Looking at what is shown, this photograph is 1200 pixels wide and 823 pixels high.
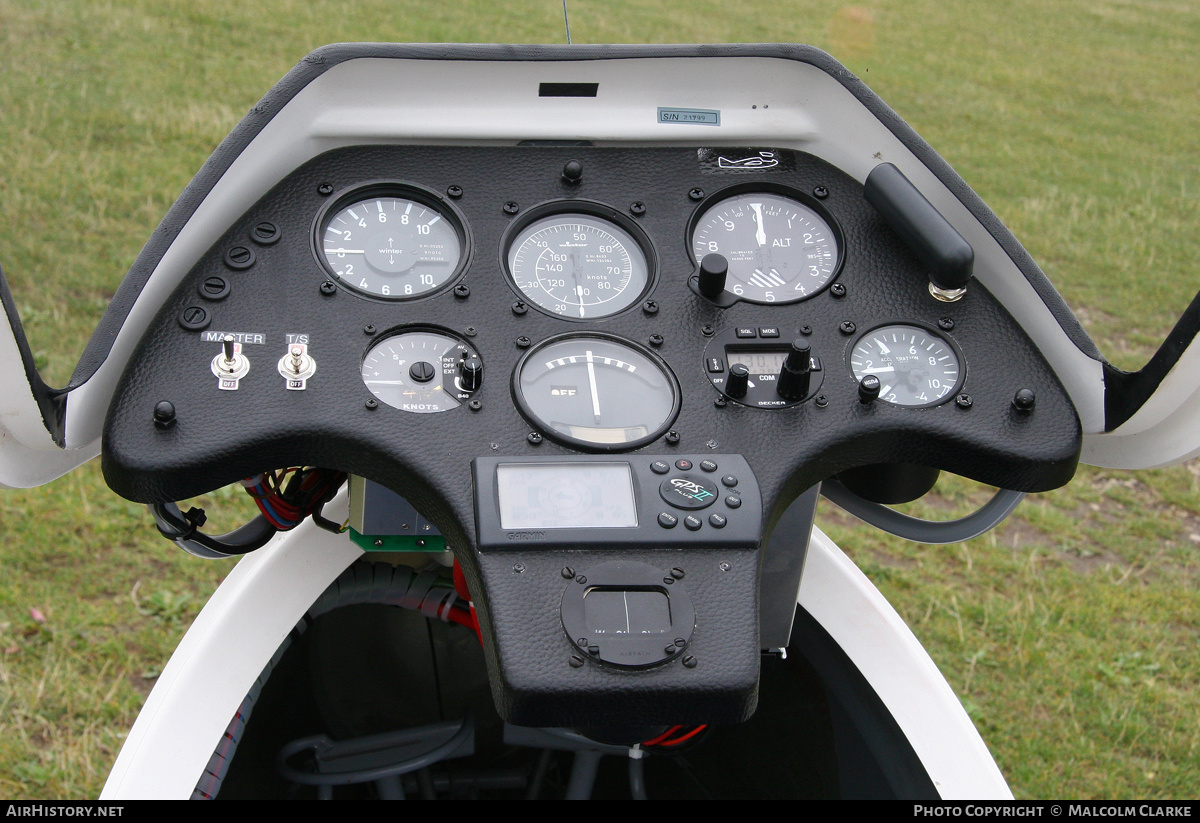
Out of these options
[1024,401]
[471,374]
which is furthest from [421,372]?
[1024,401]

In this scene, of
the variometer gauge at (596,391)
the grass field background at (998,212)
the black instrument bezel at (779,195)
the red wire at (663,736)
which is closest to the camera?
the variometer gauge at (596,391)

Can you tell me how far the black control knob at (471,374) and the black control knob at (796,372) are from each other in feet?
1.45

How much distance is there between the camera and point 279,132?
1713 mm

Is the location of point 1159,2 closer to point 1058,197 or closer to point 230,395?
point 1058,197

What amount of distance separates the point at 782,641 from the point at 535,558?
573 mm

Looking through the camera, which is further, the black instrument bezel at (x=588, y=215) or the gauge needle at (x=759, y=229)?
the gauge needle at (x=759, y=229)

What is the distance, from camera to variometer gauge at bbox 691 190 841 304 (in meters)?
1.79

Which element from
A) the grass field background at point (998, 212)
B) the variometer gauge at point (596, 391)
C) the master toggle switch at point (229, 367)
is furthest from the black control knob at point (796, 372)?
the grass field background at point (998, 212)

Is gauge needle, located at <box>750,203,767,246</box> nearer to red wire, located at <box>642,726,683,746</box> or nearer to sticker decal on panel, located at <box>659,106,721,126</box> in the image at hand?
sticker decal on panel, located at <box>659,106,721,126</box>

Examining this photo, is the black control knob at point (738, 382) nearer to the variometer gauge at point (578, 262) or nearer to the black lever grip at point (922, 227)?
the variometer gauge at point (578, 262)

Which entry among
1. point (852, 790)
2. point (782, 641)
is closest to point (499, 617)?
point (782, 641)

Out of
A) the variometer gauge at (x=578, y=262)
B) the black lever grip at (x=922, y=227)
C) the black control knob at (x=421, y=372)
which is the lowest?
the black control knob at (x=421, y=372)

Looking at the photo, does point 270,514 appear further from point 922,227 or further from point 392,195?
point 922,227

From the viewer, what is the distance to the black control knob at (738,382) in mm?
1614
